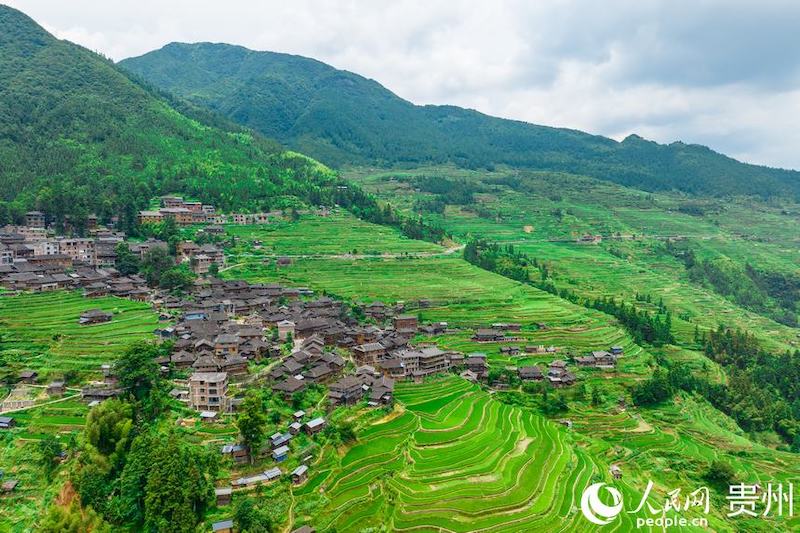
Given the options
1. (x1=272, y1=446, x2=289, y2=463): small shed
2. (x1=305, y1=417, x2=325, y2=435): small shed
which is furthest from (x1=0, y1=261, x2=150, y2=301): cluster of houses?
(x1=272, y1=446, x2=289, y2=463): small shed

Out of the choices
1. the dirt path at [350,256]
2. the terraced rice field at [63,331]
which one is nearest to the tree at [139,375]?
the terraced rice field at [63,331]

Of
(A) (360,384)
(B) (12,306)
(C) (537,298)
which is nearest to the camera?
(A) (360,384)

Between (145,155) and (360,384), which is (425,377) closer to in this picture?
(360,384)

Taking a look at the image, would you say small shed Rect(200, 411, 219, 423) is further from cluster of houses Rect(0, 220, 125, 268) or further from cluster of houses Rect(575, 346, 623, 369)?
cluster of houses Rect(575, 346, 623, 369)

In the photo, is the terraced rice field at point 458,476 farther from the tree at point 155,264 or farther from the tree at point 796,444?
the tree at point 155,264

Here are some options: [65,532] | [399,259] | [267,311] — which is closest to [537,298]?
[399,259]

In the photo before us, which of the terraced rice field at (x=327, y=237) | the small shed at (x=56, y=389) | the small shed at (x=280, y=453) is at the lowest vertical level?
the small shed at (x=280, y=453)
